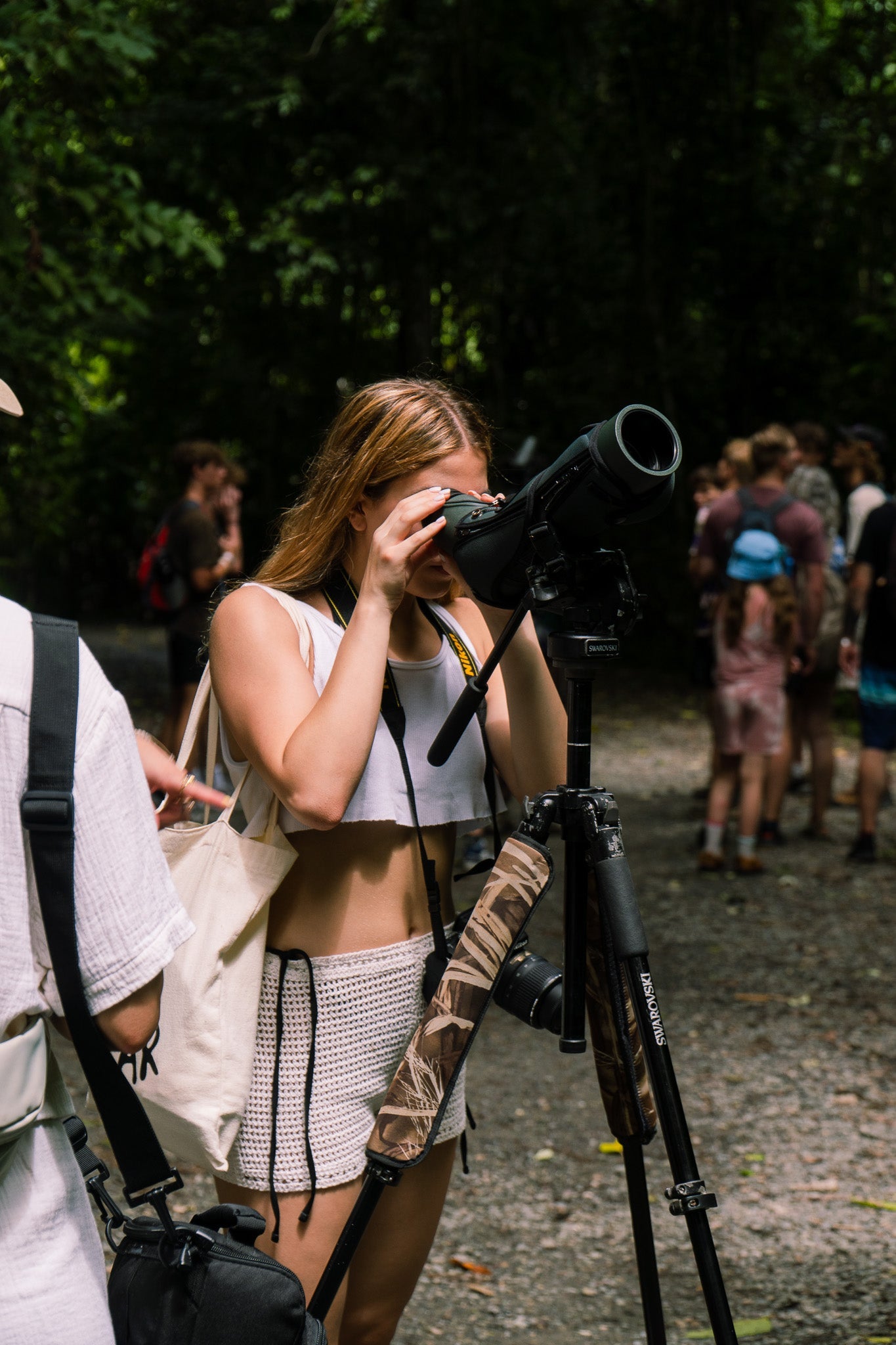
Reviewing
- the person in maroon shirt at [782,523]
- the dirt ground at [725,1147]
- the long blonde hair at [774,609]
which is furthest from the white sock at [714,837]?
the person in maroon shirt at [782,523]

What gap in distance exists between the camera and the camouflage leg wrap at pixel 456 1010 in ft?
5.60

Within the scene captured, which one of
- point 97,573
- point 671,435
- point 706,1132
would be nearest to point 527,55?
point 97,573

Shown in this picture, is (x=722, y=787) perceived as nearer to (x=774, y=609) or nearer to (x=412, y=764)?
(x=774, y=609)

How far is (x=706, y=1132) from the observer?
4.08 meters

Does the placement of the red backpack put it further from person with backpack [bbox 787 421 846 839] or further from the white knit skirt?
the white knit skirt

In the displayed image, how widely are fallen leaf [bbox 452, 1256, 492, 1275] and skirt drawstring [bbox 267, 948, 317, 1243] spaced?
161cm

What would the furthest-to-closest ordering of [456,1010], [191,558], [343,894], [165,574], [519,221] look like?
[519,221] < [165,574] < [191,558] < [343,894] < [456,1010]

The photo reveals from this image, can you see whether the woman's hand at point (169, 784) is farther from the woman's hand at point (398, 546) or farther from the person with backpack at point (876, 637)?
the person with backpack at point (876, 637)

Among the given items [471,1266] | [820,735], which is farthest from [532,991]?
[820,735]

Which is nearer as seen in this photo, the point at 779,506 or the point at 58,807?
the point at 58,807

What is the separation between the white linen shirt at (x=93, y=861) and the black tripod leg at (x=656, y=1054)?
2.08 ft

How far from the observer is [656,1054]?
5.63ft

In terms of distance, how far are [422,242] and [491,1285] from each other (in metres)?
12.4

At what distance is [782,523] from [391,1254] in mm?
5360
